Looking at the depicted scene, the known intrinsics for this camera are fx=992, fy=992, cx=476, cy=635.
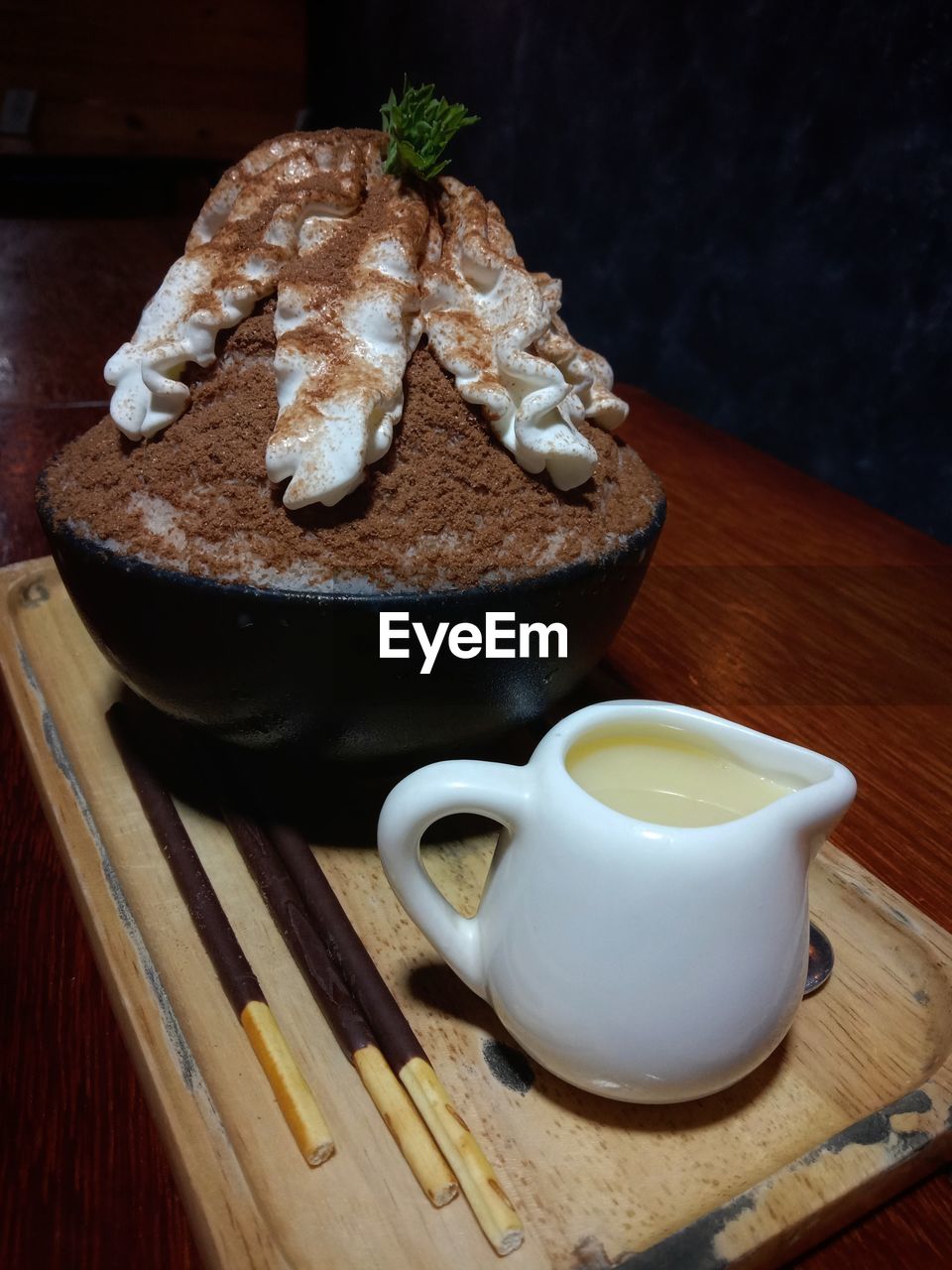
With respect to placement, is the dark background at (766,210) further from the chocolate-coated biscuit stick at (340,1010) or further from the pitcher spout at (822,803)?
the chocolate-coated biscuit stick at (340,1010)

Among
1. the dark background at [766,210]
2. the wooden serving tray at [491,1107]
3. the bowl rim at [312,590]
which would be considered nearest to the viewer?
the wooden serving tray at [491,1107]

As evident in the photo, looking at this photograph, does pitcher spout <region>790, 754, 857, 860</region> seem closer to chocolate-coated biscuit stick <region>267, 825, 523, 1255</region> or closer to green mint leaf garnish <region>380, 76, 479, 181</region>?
chocolate-coated biscuit stick <region>267, 825, 523, 1255</region>

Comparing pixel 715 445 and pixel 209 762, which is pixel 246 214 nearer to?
pixel 209 762

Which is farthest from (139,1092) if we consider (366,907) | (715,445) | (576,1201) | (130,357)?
(715,445)

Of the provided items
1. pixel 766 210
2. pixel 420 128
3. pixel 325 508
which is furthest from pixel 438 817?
pixel 766 210

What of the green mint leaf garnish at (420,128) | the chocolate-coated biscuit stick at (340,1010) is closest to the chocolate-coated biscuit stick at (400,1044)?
the chocolate-coated biscuit stick at (340,1010)

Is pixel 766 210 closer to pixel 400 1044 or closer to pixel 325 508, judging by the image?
pixel 325 508

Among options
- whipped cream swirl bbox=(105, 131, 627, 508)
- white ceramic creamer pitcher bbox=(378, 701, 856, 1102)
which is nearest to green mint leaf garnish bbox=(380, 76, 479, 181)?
whipped cream swirl bbox=(105, 131, 627, 508)
